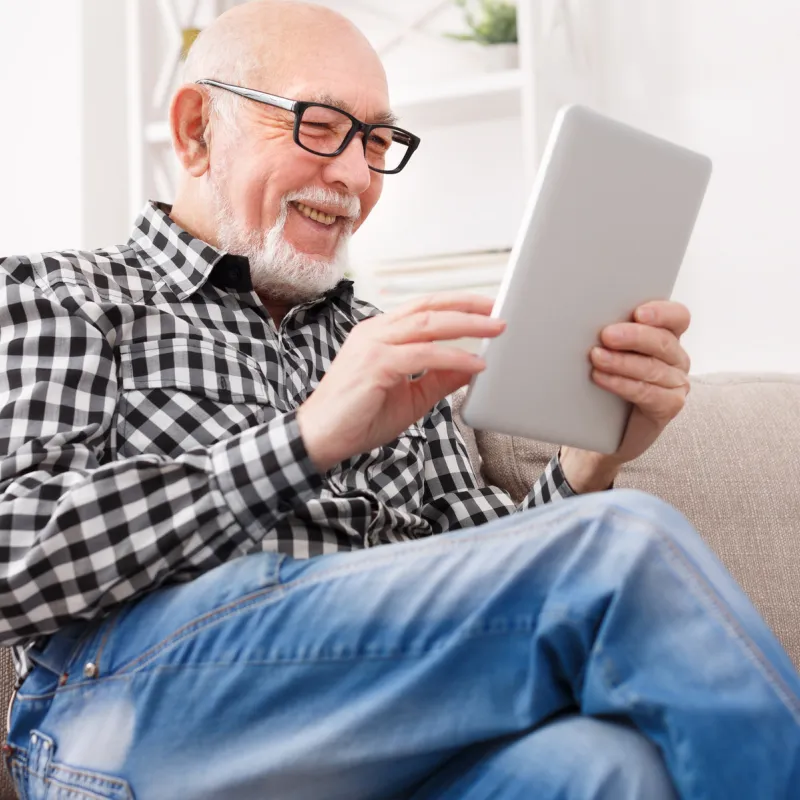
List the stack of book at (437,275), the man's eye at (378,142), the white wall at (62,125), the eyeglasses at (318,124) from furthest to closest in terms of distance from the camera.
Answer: the white wall at (62,125)
the stack of book at (437,275)
the man's eye at (378,142)
the eyeglasses at (318,124)

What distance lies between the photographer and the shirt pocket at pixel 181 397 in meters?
1.07

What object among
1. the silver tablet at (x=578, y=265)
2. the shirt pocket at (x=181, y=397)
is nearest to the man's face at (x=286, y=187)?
the shirt pocket at (x=181, y=397)

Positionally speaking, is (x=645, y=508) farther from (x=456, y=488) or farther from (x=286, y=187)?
(x=286, y=187)

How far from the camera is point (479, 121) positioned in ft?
7.62

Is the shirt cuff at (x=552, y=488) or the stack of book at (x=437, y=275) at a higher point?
the stack of book at (x=437, y=275)

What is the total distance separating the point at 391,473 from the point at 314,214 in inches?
14.5

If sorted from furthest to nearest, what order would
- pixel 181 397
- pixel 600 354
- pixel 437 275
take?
1. pixel 437 275
2. pixel 181 397
3. pixel 600 354

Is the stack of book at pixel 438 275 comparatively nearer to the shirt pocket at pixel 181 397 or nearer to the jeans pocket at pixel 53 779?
the shirt pocket at pixel 181 397

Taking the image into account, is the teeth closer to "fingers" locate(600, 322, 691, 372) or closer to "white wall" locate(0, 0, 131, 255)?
"fingers" locate(600, 322, 691, 372)

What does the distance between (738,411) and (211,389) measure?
2.82 ft

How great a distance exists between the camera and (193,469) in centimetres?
89

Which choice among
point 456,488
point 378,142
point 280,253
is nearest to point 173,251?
point 280,253

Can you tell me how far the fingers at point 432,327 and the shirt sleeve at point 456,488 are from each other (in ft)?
1.35

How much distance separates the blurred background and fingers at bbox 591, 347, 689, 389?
3.35 feet
